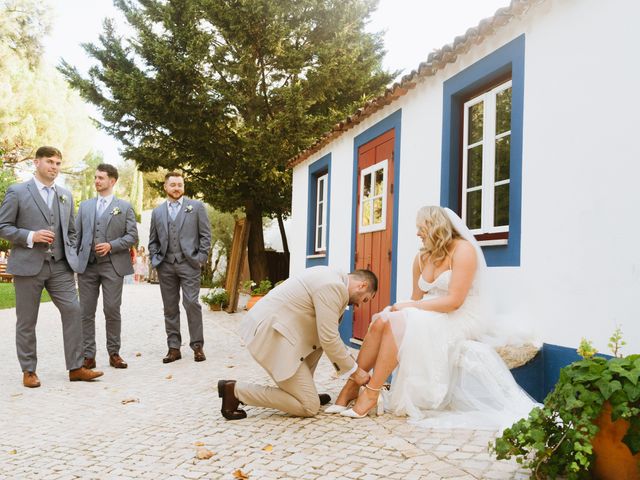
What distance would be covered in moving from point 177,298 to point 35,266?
1846 mm

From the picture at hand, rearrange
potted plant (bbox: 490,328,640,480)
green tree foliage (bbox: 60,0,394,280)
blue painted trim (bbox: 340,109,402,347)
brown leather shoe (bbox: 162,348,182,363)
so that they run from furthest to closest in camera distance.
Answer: green tree foliage (bbox: 60,0,394,280)
blue painted trim (bbox: 340,109,402,347)
brown leather shoe (bbox: 162,348,182,363)
potted plant (bbox: 490,328,640,480)

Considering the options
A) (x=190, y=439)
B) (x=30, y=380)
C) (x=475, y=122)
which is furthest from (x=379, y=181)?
(x=190, y=439)

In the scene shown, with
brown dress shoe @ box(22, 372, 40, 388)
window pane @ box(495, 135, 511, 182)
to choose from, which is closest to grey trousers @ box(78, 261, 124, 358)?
brown dress shoe @ box(22, 372, 40, 388)

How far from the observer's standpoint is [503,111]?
550cm

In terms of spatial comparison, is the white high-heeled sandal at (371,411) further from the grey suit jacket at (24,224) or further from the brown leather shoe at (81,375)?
the grey suit jacket at (24,224)

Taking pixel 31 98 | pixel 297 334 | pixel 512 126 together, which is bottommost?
pixel 297 334

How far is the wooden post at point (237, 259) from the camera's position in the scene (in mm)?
12570

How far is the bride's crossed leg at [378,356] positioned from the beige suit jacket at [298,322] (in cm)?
25

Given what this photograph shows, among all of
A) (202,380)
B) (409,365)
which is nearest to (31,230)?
(202,380)

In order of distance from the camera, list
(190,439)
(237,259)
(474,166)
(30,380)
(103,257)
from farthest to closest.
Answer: (237,259)
(103,257)
(474,166)
(30,380)
(190,439)

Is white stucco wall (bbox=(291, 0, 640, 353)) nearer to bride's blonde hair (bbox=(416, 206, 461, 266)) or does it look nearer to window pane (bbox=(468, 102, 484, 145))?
window pane (bbox=(468, 102, 484, 145))

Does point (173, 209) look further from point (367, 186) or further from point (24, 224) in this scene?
point (367, 186)

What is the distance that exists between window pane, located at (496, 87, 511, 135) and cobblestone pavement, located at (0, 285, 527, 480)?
Result: 9.07 feet

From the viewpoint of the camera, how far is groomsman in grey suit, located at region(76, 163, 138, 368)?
641 cm
